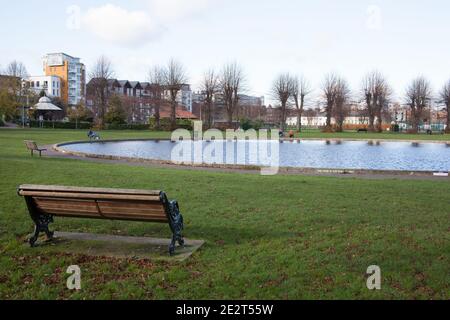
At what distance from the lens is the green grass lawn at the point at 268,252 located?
445 cm

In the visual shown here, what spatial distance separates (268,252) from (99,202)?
2.26 meters

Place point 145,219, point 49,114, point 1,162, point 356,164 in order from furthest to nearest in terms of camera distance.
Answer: point 49,114 → point 356,164 → point 1,162 → point 145,219

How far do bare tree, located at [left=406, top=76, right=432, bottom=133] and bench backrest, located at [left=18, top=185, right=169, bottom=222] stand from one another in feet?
265

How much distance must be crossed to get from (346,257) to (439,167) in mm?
16847

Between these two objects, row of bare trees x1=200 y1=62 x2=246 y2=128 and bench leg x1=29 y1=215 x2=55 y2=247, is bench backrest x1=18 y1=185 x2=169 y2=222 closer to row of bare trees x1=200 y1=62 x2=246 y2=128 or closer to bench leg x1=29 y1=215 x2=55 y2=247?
bench leg x1=29 y1=215 x2=55 y2=247

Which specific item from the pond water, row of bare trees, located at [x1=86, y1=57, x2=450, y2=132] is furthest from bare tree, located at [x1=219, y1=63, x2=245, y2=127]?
the pond water

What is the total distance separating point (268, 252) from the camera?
5625 millimetres

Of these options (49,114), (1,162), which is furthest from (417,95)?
(1,162)

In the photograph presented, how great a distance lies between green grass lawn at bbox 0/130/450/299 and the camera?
175 inches

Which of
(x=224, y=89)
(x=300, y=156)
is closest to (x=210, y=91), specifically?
(x=224, y=89)

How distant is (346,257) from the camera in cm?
543

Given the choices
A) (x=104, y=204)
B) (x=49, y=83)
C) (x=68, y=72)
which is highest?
(x=68, y=72)

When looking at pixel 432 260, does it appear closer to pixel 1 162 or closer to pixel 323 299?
pixel 323 299

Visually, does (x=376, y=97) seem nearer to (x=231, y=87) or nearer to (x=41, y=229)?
(x=231, y=87)
